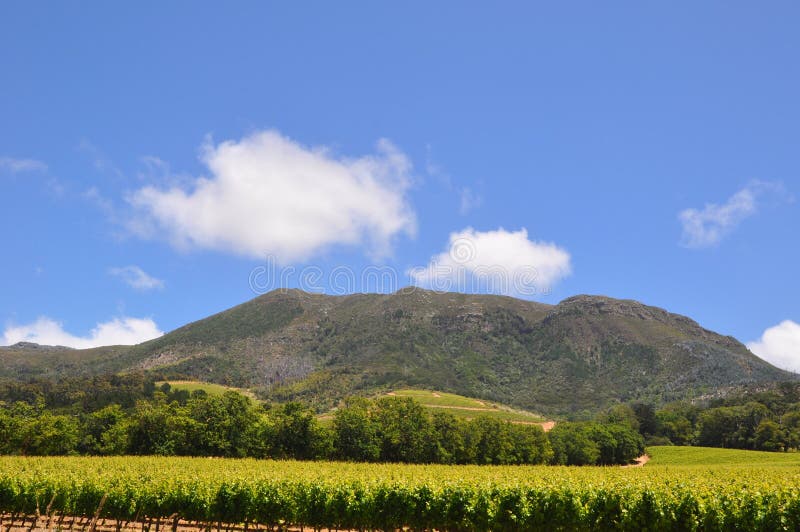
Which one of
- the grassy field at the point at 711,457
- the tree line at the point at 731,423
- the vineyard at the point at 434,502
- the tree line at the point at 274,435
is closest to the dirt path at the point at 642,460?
the grassy field at the point at 711,457

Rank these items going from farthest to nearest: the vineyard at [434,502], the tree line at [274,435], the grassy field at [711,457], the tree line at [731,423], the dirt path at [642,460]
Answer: the tree line at [731,423], the dirt path at [642,460], the grassy field at [711,457], the tree line at [274,435], the vineyard at [434,502]

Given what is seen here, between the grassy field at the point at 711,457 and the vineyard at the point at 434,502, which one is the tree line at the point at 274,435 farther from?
the vineyard at the point at 434,502

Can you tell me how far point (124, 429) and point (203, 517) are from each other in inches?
2599

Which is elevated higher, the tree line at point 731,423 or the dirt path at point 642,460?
the tree line at point 731,423

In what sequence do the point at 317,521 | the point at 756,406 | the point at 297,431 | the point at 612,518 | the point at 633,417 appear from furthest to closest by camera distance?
the point at 633,417 < the point at 756,406 < the point at 297,431 < the point at 317,521 < the point at 612,518

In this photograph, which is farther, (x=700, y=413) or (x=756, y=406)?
(x=700, y=413)

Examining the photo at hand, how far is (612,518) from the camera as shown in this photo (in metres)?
35.1

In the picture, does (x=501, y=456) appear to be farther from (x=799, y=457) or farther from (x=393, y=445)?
(x=799, y=457)

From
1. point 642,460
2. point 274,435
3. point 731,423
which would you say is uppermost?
point 731,423

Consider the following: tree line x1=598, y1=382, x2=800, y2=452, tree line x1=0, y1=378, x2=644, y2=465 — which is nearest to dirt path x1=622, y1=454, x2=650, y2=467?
tree line x1=598, y1=382, x2=800, y2=452

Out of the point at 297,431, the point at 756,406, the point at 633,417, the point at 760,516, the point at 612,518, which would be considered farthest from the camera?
the point at 633,417

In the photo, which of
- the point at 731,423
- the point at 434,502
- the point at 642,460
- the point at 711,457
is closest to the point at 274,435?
the point at 434,502

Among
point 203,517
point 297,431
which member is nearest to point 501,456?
point 297,431

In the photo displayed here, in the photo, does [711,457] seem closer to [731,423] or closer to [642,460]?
[642,460]
